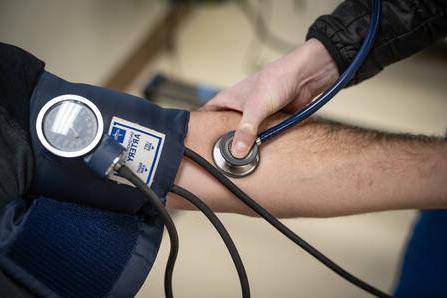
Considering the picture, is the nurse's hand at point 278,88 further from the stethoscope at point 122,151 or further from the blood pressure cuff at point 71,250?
the blood pressure cuff at point 71,250

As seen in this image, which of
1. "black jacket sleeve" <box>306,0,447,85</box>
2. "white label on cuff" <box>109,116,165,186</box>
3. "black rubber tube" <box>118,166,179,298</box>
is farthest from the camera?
"black jacket sleeve" <box>306,0,447,85</box>

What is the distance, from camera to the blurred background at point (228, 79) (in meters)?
0.92

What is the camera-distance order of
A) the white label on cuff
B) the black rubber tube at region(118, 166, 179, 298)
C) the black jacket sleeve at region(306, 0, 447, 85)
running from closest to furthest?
the black rubber tube at region(118, 166, 179, 298), the white label on cuff, the black jacket sleeve at region(306, 0, 447, 85)

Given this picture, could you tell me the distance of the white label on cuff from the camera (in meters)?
0.71

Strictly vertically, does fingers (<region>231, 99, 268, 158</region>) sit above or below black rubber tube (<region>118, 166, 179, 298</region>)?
above

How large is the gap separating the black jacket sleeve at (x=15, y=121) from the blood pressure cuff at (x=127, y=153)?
0.5 inches

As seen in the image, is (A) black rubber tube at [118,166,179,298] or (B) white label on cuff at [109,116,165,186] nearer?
(A) black rubber tube at [118,166,179,298]

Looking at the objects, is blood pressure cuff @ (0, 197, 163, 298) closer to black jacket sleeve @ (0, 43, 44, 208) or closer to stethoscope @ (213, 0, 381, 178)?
black jacket sleeve @ (0, 43, 44, 208)

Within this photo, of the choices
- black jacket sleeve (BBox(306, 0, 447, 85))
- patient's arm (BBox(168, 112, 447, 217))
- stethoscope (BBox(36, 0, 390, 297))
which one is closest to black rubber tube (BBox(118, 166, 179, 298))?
stethoscope (BBox(36, 0, 390, 297))

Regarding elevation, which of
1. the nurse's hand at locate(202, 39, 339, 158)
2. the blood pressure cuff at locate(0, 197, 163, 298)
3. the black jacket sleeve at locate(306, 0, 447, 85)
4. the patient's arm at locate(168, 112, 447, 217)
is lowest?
the blood pressure cuff at locate(0, 197, 163, 298)

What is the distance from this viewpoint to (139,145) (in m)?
0.72

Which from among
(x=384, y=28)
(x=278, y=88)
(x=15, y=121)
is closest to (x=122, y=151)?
(x=15, y=121)

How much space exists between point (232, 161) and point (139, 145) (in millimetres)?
163

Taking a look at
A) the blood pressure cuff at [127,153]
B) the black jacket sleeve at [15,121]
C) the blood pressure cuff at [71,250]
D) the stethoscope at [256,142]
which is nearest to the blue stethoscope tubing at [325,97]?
the stethoscope at [256,142]
